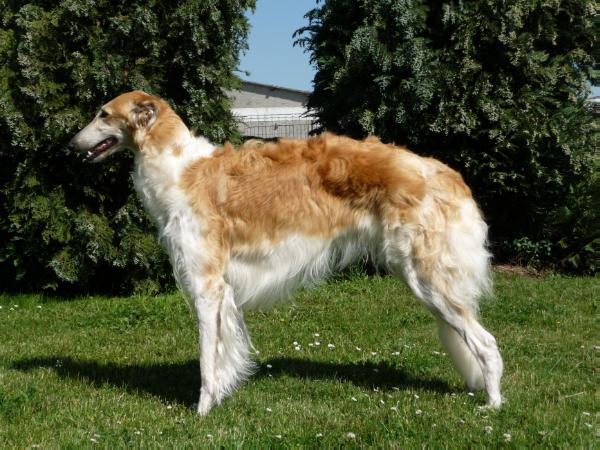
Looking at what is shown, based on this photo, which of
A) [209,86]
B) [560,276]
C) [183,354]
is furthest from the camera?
[560,276]

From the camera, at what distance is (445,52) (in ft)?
28.2

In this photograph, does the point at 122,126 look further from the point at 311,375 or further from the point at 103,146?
the point at 311,375

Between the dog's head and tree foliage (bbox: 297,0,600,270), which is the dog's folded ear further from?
tree foliage (bbox: 297,0,600,270)

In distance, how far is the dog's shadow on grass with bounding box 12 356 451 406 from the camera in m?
5.27

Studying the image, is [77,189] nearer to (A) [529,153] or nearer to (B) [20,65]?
(B) [20,65]

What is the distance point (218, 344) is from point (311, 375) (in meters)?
0.94

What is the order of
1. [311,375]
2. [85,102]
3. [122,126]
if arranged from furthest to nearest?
1. [85,102]
2. [311,375]
3. [122,126]

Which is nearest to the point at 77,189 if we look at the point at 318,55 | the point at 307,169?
the point at 318,55

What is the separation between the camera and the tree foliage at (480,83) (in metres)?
8.47

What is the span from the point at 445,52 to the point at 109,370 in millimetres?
5277

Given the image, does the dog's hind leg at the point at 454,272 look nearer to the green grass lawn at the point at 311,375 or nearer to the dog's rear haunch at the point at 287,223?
the dog's rear haunch at the point at 287,223

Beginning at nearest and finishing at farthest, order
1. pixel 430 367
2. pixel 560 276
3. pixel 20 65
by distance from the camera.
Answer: pixel 430 367, pixel 20 65, pixel 560 276

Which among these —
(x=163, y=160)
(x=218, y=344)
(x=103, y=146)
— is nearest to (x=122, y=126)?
(x=103, y=146)

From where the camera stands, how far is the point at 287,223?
4.98 meters
